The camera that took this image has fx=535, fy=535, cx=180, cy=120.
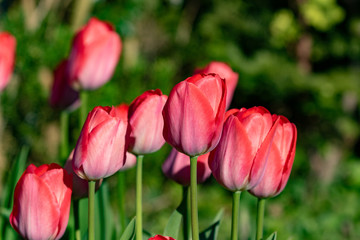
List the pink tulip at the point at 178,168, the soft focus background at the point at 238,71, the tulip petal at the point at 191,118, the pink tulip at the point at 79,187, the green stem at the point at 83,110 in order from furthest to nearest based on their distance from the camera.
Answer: the soft focus background at the point at 238,71
the green stem at the point at 83,110
the pink tulip at the point at 178,168
the pink tulip at the point at 79,187
the tulip petal at the point at 191,118

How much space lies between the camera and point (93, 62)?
1.21m

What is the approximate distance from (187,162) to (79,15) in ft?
5.83

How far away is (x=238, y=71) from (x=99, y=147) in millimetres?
3140

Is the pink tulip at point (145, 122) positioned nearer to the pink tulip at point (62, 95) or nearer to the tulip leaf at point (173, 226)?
the tulip leaf at point (173, 226)

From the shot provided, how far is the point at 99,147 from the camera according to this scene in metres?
0.62

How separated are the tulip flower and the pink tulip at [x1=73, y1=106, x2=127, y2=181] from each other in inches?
4.7

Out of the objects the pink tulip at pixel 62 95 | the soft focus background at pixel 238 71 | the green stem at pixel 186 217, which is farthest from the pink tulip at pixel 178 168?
the soft focus background at pixel 238 71

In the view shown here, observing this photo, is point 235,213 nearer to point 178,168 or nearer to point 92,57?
point 178,168

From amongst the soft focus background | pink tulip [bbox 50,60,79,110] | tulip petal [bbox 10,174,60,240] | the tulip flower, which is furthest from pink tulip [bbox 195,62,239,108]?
A: the soft focus background

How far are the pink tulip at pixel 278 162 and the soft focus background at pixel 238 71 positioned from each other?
1439 mm

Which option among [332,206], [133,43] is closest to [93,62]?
[133,43]

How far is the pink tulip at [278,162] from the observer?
0.67 m

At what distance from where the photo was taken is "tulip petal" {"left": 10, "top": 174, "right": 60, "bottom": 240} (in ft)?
1.99

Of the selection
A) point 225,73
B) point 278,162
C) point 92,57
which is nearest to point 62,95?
point 92,57
